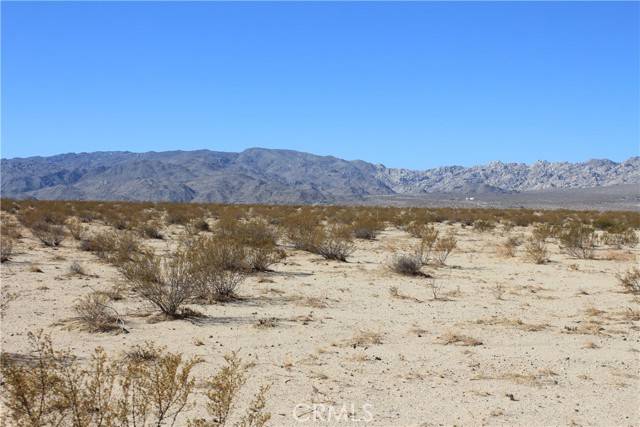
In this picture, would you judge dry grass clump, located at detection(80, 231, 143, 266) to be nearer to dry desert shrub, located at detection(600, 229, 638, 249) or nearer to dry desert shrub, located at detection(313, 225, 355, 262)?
dry desert shrub, located at detection(313, 225, 355, 262)

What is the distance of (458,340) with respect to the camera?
819cm

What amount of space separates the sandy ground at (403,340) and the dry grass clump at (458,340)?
0.09 metres

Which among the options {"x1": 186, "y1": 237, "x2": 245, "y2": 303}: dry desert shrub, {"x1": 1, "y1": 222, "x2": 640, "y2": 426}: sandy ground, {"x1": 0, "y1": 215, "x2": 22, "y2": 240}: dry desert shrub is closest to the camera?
{"x1": 1, "y1": 222, "x2": 640, "y2": 426}: sandy ground

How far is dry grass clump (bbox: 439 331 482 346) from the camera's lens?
8.09 metres

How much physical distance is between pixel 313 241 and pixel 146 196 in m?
174

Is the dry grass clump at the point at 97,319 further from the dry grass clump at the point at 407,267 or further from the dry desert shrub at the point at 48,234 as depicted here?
the dry desert shrub at the point at 48,234

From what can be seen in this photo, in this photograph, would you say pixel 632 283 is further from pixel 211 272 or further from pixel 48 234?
pixel 48 234

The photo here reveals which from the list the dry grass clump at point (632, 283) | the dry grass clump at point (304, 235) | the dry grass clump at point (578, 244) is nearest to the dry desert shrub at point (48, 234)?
the dry grass clump at point (304, 235)

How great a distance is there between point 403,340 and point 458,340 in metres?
0.81

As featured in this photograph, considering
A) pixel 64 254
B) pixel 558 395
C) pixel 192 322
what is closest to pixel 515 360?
pixel 558 395

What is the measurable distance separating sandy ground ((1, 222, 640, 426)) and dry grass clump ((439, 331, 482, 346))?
87mm

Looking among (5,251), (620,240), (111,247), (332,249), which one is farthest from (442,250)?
(5,251)

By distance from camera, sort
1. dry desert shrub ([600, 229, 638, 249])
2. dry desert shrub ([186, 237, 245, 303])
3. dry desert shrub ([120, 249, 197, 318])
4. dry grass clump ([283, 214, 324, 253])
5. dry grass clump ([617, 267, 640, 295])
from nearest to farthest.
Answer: dry desert shrub ([120, 249, 197, 318])
dry desert shrub ([186, 237, 245, 303])
dry grass clump ([617, 267, 640, 295])
dry grass clump ([283, 214, 324, 253])
dry desert shrub ([600, 229, 638, 249])

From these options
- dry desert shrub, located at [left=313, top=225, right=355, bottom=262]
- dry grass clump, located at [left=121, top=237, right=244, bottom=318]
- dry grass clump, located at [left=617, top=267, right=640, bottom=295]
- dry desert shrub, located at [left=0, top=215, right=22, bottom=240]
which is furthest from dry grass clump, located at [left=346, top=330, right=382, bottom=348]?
dry desert shrub, located at [left=0, top=215, right=22, bottom=240]
